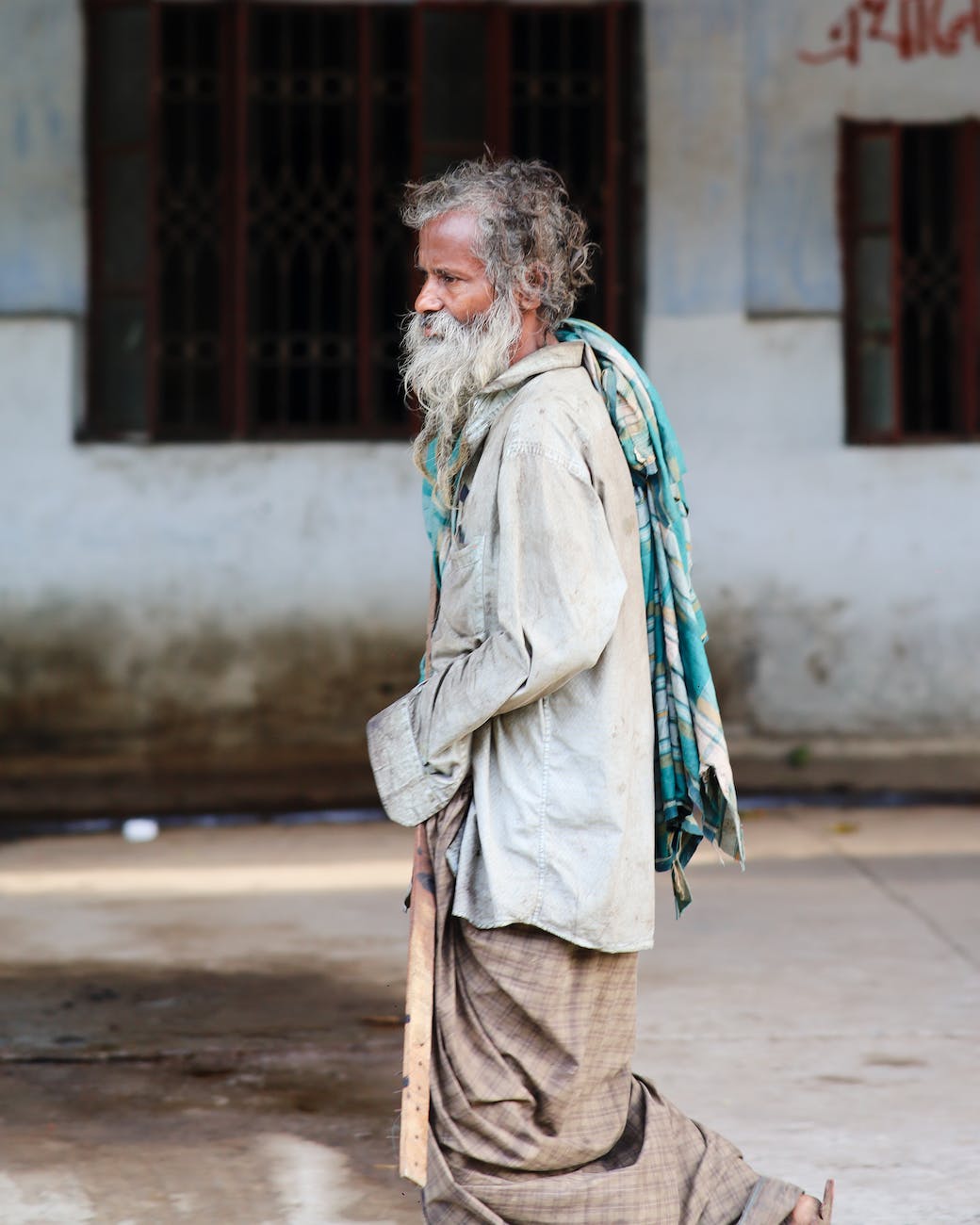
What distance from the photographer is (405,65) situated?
7.97 metres

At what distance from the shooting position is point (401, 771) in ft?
9.93

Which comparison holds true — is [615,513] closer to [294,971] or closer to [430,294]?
[430,294]

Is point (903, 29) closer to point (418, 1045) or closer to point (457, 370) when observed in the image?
point (457, 370)

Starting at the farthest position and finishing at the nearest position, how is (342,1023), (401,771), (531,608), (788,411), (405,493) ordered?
(788,411), (405,493), (342,1023), (401,771), (531,608)

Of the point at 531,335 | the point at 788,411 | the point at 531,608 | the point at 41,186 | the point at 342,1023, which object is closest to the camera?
the point at 531,608

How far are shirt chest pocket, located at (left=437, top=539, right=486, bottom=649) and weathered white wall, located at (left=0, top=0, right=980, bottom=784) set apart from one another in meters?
4.91

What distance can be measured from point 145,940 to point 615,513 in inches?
112

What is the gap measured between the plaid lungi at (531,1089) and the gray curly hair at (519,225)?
85 cm

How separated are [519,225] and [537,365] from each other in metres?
0.22

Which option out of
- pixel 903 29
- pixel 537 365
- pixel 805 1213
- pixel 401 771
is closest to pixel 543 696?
pixel 401 771

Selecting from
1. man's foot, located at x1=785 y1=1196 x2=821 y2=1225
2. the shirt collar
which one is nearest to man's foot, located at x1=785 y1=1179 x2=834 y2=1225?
man's foot, located at x1=785 y1=1196 x2=821 y2=1225

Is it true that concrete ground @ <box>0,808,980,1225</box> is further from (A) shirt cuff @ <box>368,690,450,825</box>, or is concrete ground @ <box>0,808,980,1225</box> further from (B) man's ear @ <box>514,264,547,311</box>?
(B) man's ear @ <box>514,264,547,311</box>

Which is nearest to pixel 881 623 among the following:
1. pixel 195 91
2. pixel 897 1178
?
pixel 195 91

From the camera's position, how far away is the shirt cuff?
119 inches
